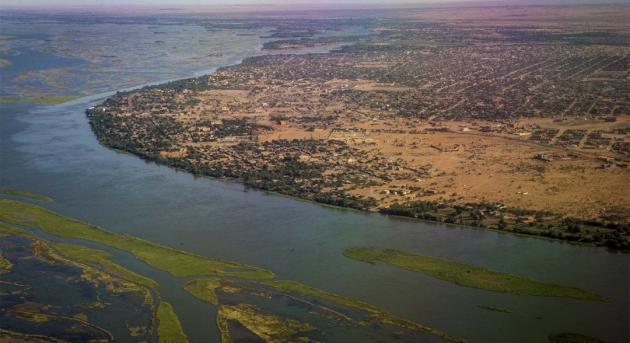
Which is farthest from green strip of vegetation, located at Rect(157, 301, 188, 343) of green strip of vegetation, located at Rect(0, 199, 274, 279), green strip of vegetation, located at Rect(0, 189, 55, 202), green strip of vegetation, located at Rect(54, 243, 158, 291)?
green strip of vegetation, located at Rect(0, 189, 55, 202)

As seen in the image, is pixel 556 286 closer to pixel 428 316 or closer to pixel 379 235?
pixel 428 316

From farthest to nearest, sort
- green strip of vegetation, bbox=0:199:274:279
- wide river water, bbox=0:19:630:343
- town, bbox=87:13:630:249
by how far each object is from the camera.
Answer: town, bbox=87:13:630:249
green strip of vegetation, bbox=0:199:274:279
wide river water, bbox=0:19:630:343

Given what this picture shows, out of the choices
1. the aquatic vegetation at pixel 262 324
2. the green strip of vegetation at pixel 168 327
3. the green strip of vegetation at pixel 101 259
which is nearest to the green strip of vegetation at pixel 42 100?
the green strip of vegetation at pixel 101 259

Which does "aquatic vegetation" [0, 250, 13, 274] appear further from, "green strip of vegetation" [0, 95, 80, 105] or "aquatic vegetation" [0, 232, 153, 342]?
"green strip of vegetation" [0, 95, 80, 105]

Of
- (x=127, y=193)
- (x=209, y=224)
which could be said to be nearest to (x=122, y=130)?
(x=127, y=193)

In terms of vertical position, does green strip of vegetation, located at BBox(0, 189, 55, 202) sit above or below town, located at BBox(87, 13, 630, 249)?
below

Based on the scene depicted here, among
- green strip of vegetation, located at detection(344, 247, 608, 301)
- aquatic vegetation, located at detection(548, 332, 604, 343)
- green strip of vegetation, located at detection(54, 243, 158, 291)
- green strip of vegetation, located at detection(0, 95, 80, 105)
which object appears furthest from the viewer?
green strip of vegetation, located at detection(0, 95, 80, 105)
